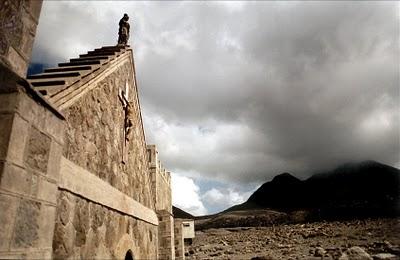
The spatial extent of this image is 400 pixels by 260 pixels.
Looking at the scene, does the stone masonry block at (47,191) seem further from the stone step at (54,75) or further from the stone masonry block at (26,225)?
the stone step at (54,75)

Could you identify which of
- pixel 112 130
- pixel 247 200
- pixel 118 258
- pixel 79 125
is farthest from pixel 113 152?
pixel 247 200

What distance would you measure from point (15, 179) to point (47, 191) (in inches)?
18.7

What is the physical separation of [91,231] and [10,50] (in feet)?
7.55

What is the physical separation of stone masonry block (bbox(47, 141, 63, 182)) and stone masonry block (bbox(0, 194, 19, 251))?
0.54 metres

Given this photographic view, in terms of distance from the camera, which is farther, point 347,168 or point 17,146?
point 347,168

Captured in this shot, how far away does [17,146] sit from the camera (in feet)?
7.16

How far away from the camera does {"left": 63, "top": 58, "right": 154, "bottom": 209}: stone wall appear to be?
3.60 m

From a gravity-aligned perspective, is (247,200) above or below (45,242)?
above

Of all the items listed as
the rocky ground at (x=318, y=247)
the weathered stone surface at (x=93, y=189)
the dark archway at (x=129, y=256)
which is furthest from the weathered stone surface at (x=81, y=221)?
the rocky ground at (x=318, y=247)

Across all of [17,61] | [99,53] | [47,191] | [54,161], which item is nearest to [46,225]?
[47,191]

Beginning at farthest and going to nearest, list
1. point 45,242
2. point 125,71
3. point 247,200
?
point 247,200 < point 125,71 < point 45,242

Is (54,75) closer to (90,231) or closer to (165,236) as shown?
(90,231)

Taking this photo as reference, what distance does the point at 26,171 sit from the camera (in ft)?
7.54

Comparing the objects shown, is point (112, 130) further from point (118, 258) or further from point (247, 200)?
point (247, 200)
